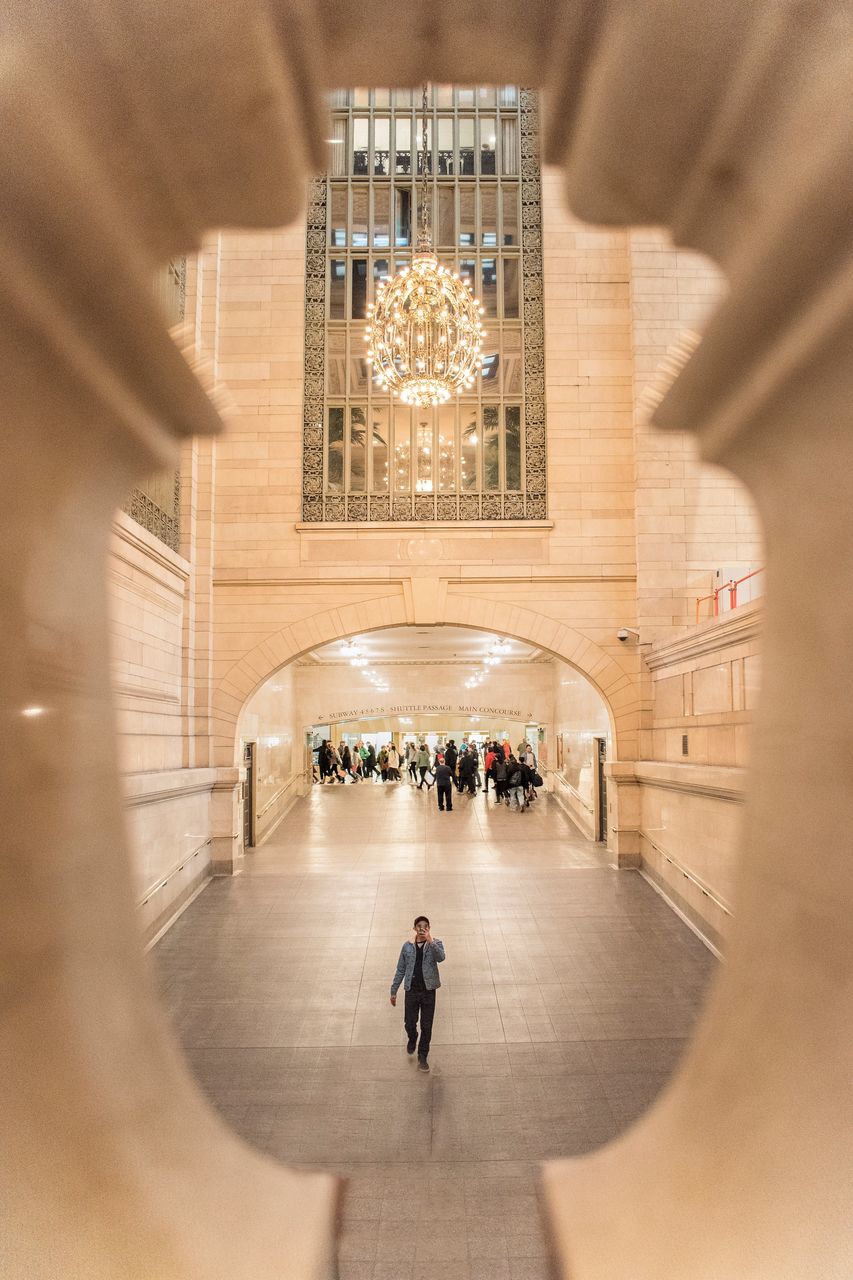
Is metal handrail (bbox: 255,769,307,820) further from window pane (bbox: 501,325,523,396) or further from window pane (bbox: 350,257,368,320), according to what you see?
window pane (bbox: 350,257,368,320)

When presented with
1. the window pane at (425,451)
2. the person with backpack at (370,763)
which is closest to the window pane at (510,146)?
the window pane at (425,451)

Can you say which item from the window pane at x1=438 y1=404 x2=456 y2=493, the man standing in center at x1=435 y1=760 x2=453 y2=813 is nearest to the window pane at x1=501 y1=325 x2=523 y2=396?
the window pane at x1=438 y1=404 x2=456 y2=493

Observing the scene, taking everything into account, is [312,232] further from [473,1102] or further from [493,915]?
[473,1102]

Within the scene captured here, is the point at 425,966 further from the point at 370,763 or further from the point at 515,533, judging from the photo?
the point at 370,763

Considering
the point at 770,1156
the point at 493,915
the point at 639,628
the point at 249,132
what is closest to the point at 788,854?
the point at 770,1156

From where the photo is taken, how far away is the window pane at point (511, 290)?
13.3m

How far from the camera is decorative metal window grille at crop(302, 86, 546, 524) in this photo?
13.0 metres

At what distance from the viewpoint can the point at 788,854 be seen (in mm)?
1577

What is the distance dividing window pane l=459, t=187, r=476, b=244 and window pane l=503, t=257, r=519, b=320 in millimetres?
744

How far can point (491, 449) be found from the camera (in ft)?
43.2

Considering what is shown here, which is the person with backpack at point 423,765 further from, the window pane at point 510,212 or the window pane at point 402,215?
the window pane at point 510,212

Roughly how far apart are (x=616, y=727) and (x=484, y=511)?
4021mm

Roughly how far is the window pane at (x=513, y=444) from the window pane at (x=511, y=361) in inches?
11.8

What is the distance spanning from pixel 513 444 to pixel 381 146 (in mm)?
5625
